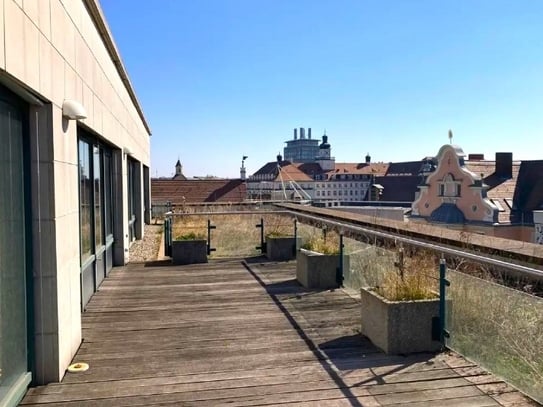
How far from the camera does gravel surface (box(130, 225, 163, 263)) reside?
10805 millimetres

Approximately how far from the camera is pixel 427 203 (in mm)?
48406

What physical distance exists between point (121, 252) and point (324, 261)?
4.39 metres

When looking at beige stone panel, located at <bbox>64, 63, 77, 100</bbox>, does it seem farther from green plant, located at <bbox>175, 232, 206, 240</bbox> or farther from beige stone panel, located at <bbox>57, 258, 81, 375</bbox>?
green plant, located at <bbox>175, 232, 206, 240</bbox>

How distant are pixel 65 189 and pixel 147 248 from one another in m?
8.02

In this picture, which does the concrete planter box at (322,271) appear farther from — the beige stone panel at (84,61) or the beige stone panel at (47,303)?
the beige stone panel at (47,303)

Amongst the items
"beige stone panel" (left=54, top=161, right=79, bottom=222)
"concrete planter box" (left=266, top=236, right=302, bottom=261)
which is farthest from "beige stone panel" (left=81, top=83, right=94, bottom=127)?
"concrete planter box" (left=266, top=236, right=302, bottom=261)

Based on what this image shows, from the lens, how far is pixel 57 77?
4.30m

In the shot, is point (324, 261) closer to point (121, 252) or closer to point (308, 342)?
point (308, 342)

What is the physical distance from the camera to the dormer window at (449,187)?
146ft

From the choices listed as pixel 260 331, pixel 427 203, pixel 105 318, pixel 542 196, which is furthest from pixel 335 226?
pixel 427 203

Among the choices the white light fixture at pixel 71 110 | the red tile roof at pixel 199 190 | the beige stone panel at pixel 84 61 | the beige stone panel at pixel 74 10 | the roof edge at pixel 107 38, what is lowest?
the red tile roof at pixel 199 190

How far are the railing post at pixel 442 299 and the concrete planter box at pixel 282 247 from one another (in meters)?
5.54

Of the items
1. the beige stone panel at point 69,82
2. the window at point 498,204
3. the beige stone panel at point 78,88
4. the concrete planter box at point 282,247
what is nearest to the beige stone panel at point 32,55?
the beige stone panel at point 69,82

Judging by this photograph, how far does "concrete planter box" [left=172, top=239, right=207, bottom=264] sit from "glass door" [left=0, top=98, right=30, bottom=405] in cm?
607
